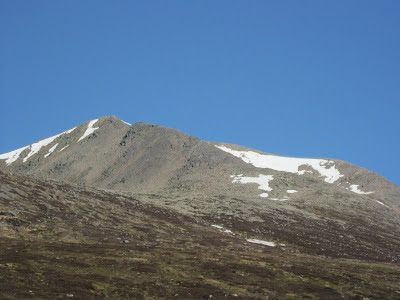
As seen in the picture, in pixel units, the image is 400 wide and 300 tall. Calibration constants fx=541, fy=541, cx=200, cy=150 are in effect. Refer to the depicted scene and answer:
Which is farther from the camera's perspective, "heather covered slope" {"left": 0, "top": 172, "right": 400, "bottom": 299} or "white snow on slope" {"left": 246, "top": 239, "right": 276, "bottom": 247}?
"white snow on slope" {"left": 246, "top": 239, "right": 276, "bottom": 247}

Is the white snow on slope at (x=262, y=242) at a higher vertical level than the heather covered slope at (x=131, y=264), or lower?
higher

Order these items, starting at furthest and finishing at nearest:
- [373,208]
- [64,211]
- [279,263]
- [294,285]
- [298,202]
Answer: [373,208] < [298,202] < [64,211] < [279,263] < [294,285]

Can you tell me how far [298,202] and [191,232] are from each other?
8288 centimetres

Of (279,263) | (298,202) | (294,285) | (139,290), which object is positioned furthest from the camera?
A: (298,202)

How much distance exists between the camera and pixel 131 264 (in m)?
51.6

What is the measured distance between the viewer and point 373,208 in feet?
635

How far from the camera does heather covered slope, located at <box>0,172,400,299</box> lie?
4253 cm

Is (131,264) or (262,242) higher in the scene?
(262,242)

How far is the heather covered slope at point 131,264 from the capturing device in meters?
42.5

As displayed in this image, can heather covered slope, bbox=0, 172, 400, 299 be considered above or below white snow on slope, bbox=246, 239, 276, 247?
below

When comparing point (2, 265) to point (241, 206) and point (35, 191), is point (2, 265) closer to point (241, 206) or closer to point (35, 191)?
point (35, 191)

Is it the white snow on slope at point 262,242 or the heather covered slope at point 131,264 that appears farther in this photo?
the white snow on slope at point 262,242

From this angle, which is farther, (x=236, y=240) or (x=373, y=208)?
(x=373, y=208)

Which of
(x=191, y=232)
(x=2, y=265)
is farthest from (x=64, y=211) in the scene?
(x=2, y=265)
